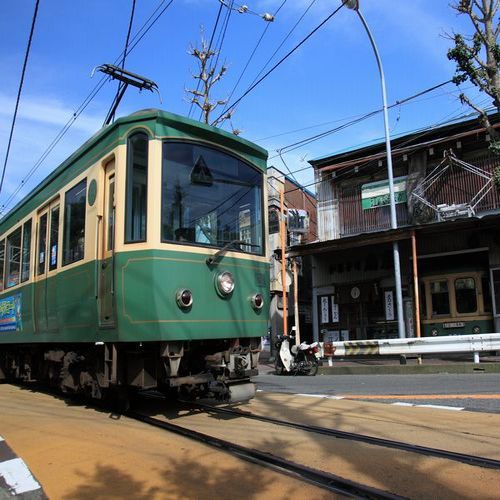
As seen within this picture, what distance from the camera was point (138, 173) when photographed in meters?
6.31

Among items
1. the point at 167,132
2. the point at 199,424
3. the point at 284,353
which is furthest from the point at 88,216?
the point at 284,353

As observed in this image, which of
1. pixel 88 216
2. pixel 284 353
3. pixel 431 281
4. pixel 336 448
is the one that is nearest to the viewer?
pixel 336 448

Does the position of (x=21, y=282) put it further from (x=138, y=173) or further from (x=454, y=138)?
(x=454, y=138)

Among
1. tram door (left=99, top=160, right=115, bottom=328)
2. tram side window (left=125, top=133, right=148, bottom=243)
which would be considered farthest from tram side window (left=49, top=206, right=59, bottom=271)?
tram side window (left=125, top=133, right=148, bottom=243)

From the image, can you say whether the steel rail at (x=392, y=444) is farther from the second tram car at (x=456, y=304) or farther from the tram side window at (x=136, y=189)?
the second tram car at (x=456, y=304)

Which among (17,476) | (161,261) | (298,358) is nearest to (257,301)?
(161,261)

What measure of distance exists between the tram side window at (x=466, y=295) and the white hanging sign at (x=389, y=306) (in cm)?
221

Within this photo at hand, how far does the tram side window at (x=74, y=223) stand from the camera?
7254mm

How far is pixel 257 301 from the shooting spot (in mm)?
7141

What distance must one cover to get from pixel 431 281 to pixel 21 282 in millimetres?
12879

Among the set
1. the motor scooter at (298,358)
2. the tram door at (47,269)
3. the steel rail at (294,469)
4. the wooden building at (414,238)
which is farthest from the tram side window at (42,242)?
the wooden building at (414,238)

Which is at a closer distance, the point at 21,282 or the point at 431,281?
the point at 21,282

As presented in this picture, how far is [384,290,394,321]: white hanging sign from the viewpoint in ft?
59.3

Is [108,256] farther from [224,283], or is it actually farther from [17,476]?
[17,476]
